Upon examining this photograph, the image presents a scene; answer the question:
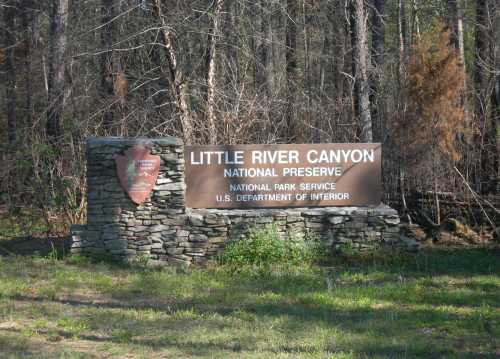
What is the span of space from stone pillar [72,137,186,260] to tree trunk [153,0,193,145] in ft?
10.7

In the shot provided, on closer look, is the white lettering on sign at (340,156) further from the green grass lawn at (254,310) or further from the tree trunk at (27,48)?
the tree trunk at (27,48)

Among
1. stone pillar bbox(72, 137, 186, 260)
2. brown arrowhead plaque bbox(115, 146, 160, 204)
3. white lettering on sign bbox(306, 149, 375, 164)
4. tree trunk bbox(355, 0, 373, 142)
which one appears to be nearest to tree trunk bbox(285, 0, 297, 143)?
tree trunk bbox(355, 0, 373, 142)

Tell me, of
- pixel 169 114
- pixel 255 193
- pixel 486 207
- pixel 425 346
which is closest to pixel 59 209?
pixel 169 114

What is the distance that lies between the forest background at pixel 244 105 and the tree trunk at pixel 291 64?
0.06 meters

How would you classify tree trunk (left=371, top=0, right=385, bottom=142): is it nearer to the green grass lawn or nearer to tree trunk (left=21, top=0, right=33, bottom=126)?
the green grass lawn

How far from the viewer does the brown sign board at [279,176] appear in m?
12.4

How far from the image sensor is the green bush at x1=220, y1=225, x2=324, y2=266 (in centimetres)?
1168

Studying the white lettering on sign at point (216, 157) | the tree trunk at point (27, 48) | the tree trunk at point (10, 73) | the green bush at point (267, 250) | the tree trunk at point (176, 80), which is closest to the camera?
the green bush at point (267, 250)

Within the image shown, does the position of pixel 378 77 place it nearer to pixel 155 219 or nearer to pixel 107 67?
pixel 107 67

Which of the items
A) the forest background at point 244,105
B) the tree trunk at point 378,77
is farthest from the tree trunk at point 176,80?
the tree trunk at point 378,77

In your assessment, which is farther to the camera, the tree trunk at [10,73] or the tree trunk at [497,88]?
the tree trunk at [10,73]

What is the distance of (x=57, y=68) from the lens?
1852 cm

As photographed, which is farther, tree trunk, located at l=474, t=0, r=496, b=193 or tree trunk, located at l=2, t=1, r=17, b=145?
tree trunk, located at l=2, t=1, r=17, b=145

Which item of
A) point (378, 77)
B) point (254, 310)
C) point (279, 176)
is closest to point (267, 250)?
point (279, 176)
